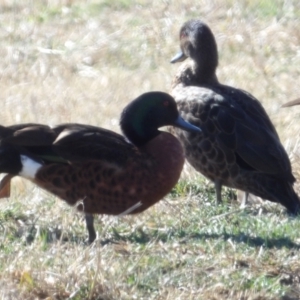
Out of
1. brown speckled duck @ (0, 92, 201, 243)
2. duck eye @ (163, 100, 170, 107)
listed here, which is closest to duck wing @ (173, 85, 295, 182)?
duck eye @ (163, 100, 170, 107)

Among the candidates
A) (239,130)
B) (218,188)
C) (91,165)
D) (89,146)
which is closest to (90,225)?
(91,165)

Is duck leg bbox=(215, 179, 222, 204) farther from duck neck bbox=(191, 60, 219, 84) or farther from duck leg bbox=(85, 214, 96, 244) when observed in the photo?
duck leg bbox=(85, 214, 96, 244)

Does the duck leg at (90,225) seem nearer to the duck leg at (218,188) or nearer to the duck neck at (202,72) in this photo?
the duck leg at (218,188)

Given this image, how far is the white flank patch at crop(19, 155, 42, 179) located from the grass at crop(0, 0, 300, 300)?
30 centimetres

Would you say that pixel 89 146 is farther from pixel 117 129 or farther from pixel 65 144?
pixel 117 129

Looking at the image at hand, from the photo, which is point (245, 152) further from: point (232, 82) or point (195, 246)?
point (232, 82)

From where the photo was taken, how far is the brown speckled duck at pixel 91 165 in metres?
6.23

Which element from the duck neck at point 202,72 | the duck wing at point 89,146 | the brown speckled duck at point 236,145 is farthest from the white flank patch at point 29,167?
the duck neck at point 202,72

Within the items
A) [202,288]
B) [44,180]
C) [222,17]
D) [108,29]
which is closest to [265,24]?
[222,17]

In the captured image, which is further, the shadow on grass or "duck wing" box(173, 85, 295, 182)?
"duck wing" box(173, 85, 295, 182)

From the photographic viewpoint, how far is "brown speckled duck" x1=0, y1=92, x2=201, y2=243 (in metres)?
6.23

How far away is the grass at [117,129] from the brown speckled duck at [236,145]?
0.18 metres

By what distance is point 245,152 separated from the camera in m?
7.35

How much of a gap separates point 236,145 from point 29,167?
66.6 inches
